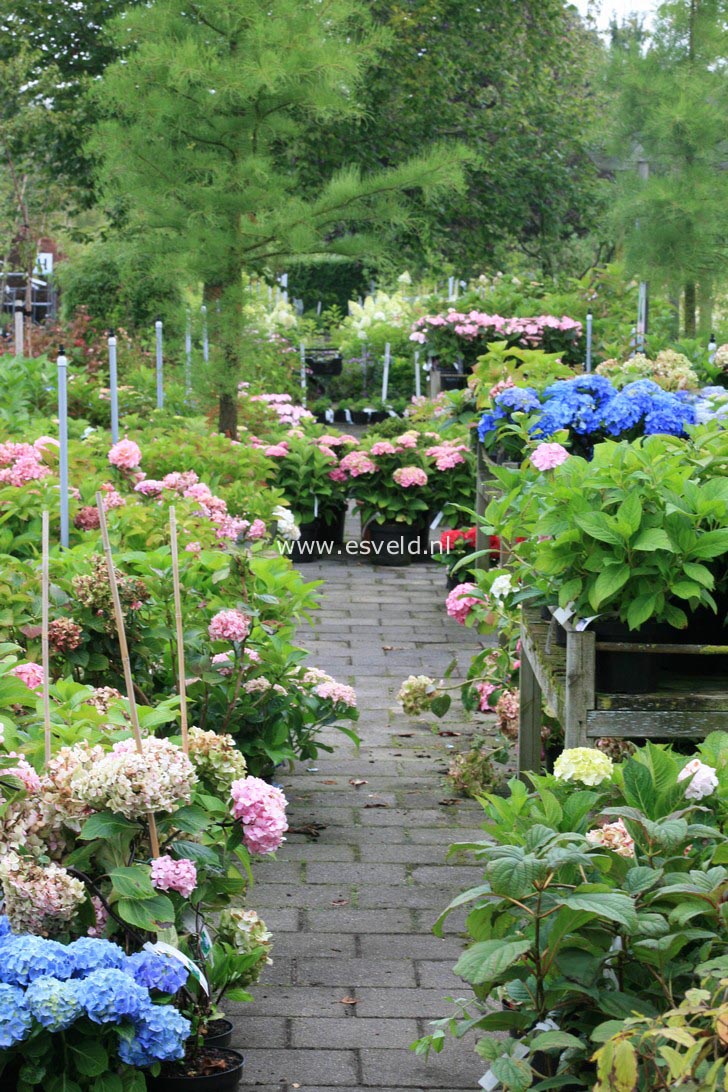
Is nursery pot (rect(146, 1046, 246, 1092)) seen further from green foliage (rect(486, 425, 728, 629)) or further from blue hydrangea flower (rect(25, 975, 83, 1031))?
green foliage (rect(486, 425, 728, 629))

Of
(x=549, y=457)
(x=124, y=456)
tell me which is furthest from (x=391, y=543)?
(x=549, y=457)

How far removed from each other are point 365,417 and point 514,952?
511 inches

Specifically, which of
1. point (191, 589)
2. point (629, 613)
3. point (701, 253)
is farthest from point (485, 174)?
point (629, 613)

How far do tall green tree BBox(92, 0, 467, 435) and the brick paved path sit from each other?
3.22 m

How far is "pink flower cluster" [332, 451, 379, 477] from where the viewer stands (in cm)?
862

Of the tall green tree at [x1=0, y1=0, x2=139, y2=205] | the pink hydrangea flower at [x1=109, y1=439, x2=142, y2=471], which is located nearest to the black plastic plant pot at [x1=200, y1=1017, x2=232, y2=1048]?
the pink hydrangea flower at [x1=109, y1=439, x2=142, y2=471]

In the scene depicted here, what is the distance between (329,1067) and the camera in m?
2.84

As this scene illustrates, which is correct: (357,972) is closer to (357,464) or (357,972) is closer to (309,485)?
(357,464)

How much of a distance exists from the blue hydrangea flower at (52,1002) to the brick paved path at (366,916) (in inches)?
30.8

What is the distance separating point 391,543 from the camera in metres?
8.97

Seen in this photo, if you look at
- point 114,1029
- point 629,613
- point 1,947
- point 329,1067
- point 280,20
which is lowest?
point 329,1067

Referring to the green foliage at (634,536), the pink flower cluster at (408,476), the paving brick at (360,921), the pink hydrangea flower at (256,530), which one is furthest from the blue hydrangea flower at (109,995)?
the pink flower cluster at (408,476)

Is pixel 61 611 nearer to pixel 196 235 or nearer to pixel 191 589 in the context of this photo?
pixel 191 589

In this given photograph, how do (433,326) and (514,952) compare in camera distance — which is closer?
(514,952)
